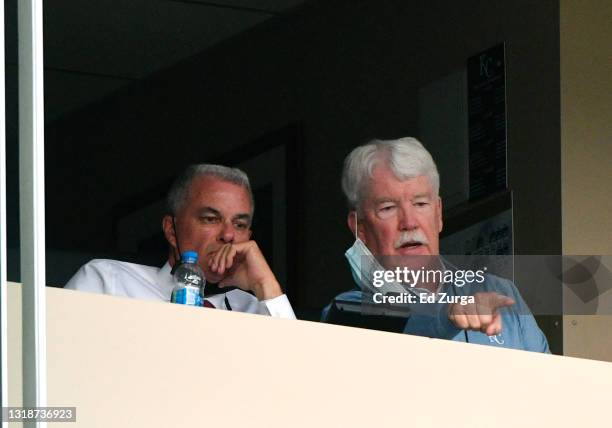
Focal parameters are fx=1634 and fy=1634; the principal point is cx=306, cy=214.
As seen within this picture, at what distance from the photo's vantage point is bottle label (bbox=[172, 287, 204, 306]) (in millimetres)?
3367

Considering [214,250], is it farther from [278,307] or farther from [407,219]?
[407,219]

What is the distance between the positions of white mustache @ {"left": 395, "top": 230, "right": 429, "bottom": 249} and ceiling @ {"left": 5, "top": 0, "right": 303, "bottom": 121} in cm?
97

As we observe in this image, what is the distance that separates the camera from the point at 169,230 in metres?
3.81

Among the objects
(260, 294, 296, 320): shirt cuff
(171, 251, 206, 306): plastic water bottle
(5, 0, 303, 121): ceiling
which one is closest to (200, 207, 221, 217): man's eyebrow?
(171, 251, 206, 306): plastic water bottle

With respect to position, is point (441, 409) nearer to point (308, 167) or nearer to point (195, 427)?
point (195, 427)

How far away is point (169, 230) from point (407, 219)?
1.83ft

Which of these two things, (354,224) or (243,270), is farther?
(354,224)

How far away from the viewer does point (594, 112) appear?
15.2 feet

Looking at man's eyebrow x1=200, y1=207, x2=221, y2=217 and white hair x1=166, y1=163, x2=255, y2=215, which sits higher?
white hair x1=166, y1=163, x2=255, y2=215

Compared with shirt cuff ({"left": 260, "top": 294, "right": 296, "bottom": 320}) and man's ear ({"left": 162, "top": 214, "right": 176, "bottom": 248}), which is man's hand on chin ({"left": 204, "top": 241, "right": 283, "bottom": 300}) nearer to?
shirt cuff ({"left": 260, "top": 294, "right": 296, "bottom": 320})

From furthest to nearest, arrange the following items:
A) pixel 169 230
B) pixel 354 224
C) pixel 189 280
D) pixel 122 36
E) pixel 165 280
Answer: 1. pixel 122 36
2. pixel 354 224
3. pixel 169 230
4. pixel 165 280
5. pixel 189 280

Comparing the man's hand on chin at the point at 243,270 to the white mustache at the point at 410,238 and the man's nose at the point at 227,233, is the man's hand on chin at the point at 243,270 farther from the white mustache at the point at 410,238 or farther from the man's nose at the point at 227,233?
the white mustache at the point at 410,238

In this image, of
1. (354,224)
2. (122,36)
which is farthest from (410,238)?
(122,36)

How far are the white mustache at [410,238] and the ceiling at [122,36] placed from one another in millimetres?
971
